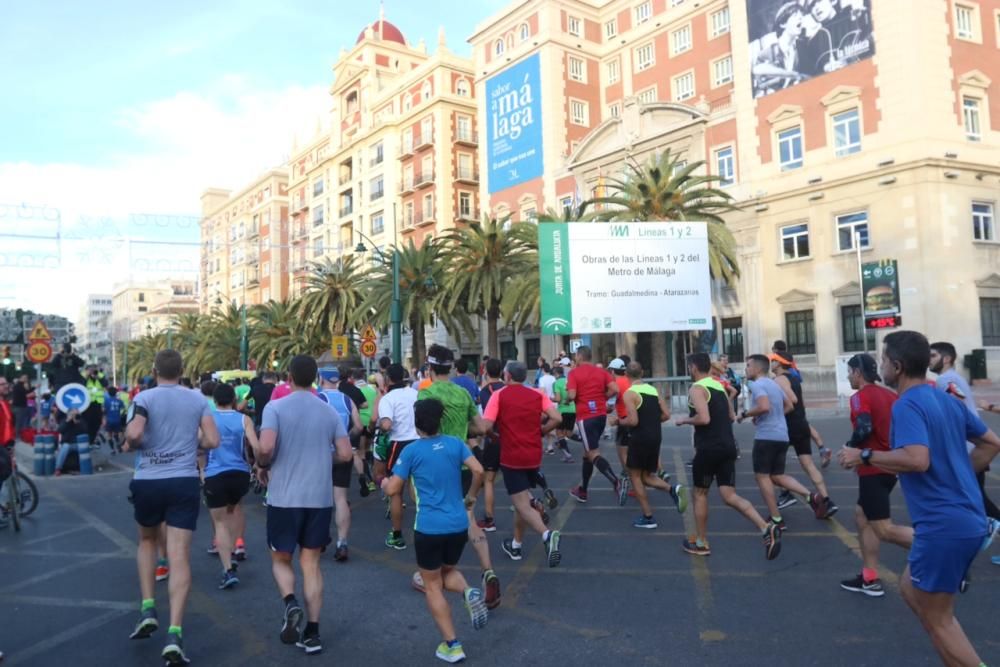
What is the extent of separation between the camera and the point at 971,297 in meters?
26.1

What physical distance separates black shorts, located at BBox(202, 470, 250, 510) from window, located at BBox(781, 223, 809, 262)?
27571 mm

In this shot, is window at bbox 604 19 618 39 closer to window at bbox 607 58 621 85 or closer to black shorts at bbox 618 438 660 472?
window at bbox 607 58 621 85

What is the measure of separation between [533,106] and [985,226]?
22.6 m

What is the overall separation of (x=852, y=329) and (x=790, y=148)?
7.83 metres

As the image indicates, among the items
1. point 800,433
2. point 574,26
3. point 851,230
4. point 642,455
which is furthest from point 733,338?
point 642,455

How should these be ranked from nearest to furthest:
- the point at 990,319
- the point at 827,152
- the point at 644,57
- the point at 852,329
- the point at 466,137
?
the point at 990,319
the point at 852,329
the point at 827,152
the point at 644,57
the point at 466,137

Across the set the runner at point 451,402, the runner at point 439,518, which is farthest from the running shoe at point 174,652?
the runner at point 451,402

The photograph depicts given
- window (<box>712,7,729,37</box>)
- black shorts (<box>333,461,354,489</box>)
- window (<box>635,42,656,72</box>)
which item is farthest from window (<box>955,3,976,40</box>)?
black shorts (<box>333,461,354,489</box>)

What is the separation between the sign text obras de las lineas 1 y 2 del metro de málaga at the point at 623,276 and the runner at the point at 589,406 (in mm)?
9860

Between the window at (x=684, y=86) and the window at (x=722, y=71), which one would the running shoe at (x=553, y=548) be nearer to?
the window at (x=722, y=71)

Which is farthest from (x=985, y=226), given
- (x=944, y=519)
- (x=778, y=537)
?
(x=944, y=519)

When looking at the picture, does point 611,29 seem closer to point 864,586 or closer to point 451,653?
point 864,586

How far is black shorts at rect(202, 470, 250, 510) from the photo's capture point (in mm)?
6309

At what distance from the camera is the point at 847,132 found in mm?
28344
